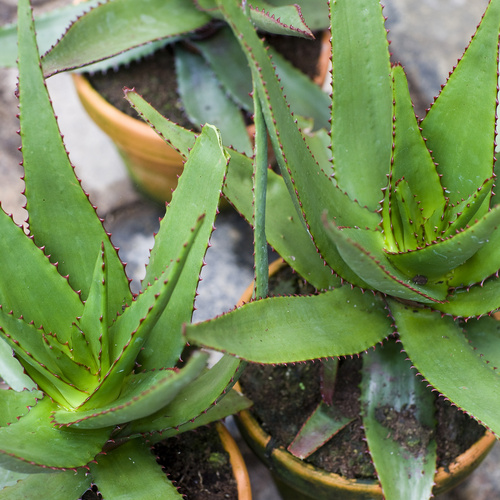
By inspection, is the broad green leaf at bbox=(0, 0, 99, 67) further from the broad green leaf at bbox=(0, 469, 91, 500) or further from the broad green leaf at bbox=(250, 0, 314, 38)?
the broad green leaf at bbox=(0, 469, 91, 500)

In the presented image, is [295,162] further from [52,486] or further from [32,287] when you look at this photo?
[52,486]

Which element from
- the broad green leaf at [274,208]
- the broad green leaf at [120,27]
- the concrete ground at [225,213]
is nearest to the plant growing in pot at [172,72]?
the broad green leaf at [120,27]

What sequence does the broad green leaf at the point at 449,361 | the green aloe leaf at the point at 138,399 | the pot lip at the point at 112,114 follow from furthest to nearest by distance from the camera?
the pot lip at the point at 112,114 → the broad green leaf at the point at 449,361 → the green aloe leaf at the point at 138,399

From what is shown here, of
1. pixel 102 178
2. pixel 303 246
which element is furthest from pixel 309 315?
pixel 102 178

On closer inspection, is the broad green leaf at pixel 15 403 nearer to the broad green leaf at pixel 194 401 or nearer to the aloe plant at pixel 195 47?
the broad green leaf at pixel 194 401

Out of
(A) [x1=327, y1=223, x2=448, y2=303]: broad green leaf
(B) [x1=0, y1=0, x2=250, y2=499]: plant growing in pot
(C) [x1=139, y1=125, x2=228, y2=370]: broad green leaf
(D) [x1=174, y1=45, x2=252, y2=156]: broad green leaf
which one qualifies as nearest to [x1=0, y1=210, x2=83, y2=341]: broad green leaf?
(B) [x1=0, y1=0, x2=250, y2=499]: plant growing in pot

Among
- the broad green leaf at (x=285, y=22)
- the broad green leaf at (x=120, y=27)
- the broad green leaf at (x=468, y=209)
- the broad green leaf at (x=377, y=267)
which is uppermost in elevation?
the broad green leaf at (x=120, y=27)
